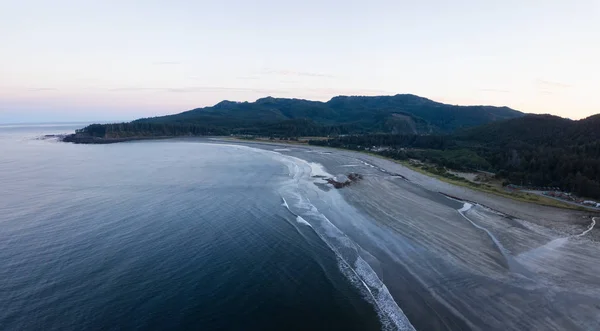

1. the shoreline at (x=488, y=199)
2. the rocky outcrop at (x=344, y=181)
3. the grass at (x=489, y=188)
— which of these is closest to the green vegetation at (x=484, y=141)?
the grass at (x=489, y=188)

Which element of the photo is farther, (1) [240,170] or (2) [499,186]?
(1) [240,170]

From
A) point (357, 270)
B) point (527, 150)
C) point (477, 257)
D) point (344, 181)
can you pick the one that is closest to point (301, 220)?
point (357, 270)

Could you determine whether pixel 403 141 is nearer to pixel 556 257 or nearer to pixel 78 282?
pixel 556 257

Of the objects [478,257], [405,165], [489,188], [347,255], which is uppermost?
[405,165]

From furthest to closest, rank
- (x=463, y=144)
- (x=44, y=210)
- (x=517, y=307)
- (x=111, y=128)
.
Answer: (x=111, y=128) → (x=463, y=144) → (x=44, y=210) → (x=517, y=307)

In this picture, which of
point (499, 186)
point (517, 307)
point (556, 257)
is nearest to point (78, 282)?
point (517, 307)

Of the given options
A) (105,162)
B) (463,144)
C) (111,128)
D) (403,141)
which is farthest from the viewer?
(111,128)

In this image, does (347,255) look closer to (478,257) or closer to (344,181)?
(478,257)
